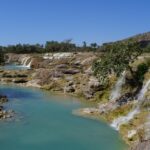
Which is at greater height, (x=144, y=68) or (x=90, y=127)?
(x=144, y=68)

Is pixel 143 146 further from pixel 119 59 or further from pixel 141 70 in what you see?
pixel 141 70

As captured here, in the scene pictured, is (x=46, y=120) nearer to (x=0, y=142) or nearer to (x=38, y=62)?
(x=0, y=142)

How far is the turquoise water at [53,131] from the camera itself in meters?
39.8

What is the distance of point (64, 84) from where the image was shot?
278 ft

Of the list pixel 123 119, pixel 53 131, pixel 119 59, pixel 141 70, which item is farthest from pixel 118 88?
pixel 53 131

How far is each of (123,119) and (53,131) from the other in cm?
1069

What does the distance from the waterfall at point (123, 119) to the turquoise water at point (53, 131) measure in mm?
1275

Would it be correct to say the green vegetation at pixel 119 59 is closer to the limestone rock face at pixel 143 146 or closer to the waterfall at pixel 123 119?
the waterfall at pixel 123 119

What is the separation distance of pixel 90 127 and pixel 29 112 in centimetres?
1330

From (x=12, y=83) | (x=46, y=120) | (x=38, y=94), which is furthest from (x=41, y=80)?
(x=46, y=120)

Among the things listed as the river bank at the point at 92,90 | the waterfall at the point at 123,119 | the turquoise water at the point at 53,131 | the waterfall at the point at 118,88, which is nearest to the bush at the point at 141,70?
the river bank at the point at 92,90

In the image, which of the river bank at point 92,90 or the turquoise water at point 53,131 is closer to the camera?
the turquoise water at point 53,131

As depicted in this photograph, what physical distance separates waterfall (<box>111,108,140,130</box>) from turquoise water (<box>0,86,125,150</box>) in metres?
1.28

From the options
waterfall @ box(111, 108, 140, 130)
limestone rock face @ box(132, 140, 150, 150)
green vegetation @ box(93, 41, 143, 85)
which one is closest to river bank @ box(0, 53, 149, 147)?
waterfall @ box(111, 108, 140, 130)
